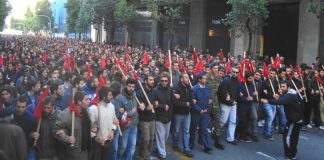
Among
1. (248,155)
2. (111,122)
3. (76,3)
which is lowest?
(248,155)

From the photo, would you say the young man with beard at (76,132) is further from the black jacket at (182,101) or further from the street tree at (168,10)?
the street tree at (168,10)

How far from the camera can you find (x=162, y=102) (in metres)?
8.00

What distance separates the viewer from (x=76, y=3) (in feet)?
188

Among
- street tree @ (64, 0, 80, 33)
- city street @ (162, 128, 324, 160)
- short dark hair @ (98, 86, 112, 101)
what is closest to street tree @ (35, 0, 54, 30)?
street tree @ (64, 0, 80, 33)

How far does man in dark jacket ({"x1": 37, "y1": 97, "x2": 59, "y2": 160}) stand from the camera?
5691 mm

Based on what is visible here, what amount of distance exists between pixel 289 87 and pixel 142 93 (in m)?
2.95

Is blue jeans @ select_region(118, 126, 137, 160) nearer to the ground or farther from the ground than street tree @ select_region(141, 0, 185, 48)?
nearer to the ground

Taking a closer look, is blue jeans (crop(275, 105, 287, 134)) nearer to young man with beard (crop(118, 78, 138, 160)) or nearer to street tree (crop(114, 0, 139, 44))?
young man with beard (crop(118, 78, 138, 160))

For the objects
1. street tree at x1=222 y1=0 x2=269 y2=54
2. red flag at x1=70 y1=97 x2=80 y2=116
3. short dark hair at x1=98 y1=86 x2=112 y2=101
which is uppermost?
street tree at x1=222 y1=0 x2=269 y2=54

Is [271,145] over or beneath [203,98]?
beneath

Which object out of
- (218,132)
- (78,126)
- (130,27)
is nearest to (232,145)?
(218,132)

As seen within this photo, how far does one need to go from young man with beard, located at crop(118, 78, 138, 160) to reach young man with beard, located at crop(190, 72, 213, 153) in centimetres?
163

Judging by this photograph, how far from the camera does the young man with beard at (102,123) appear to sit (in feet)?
21.4

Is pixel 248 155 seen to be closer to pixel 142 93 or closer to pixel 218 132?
pixel 218 132
